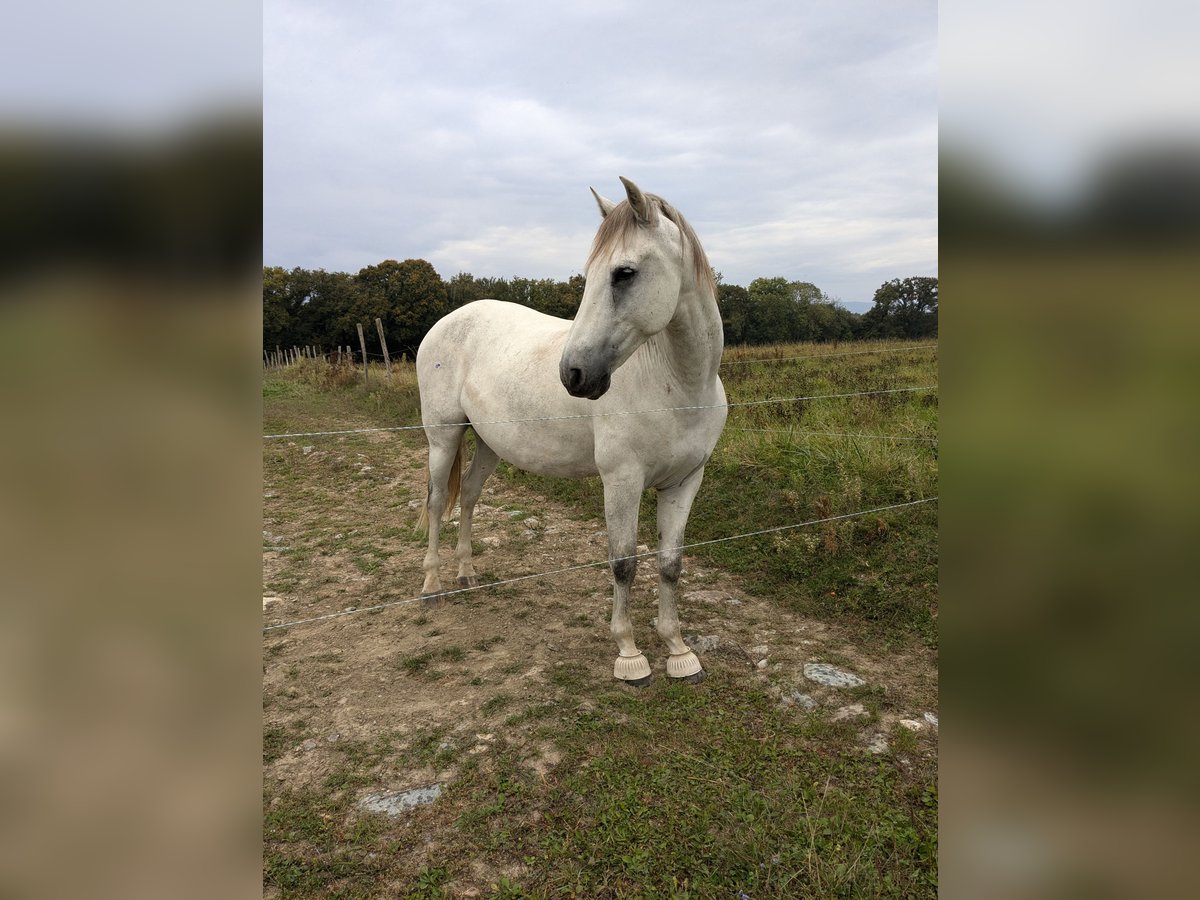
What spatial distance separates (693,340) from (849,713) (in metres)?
1.82

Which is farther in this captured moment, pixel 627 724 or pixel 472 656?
pixel 472 656

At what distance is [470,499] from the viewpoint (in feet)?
14.8

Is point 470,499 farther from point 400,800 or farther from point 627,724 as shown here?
point 400,800

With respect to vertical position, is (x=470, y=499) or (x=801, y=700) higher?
(x=470, y=499)

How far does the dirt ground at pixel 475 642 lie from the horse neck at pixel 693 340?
1.54m

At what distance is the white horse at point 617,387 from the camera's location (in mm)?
2414

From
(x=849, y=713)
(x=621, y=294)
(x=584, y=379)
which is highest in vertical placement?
(x=621, y=294)

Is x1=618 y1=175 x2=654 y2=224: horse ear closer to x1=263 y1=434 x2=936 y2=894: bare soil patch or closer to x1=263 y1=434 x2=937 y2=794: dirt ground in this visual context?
x1=263 y1=434 x2=937 y2=794: dirt ground

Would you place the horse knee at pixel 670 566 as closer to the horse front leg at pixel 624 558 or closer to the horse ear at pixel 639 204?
the horse front leg at pixel 624 558

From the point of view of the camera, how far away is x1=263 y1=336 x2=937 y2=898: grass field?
2.01 m

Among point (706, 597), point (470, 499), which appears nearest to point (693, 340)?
point (706, 597)

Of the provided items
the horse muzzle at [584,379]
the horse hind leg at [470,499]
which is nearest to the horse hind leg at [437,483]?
the horse hind leg at [470,499]
